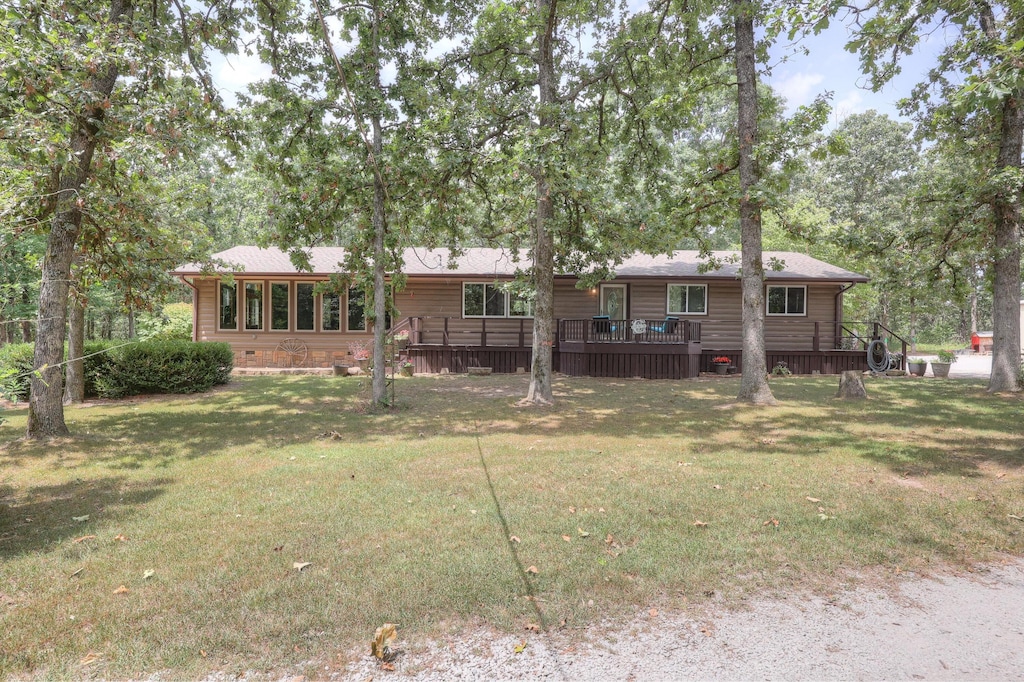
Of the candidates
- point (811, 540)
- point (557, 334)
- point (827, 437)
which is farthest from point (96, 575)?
point (557, 334)

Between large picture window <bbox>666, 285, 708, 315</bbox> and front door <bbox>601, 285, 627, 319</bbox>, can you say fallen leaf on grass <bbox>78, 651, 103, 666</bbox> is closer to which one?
front door <bbox>601, 285, 627, 319</bbox>

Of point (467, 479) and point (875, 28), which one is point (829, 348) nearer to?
point (875, 28)

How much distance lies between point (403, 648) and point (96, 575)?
2.31 m

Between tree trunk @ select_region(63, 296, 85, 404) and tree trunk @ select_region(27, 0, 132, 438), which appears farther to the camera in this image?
tree trunk @ select_region(63, 296, 85, 404)

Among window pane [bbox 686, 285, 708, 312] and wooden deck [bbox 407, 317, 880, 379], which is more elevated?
window pane [bbox 686, 285, 708, 312]

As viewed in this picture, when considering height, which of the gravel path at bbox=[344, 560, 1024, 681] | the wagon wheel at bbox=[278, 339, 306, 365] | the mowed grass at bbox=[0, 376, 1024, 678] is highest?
the wagon wheel at bbox=[278, 339, 306, 365]

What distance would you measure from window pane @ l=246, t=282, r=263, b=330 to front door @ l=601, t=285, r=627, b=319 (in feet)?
39.4

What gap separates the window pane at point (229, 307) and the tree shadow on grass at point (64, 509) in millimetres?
14093

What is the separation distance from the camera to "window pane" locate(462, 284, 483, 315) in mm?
19219

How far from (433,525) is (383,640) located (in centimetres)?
171

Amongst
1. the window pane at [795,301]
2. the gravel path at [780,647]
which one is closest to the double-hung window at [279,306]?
the window pane at [795,301]

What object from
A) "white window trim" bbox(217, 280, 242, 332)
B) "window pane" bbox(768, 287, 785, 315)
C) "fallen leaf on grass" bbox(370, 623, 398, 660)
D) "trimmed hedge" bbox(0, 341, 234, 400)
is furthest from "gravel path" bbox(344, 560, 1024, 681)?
"white window trim" bbox(217, 280, 242, 332)

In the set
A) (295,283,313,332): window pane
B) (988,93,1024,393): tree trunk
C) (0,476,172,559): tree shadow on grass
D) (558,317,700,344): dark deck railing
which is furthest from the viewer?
(295,283,313,332): window pane

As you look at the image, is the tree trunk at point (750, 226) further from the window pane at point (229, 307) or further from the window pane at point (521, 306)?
the window pane at point (229, 307)
